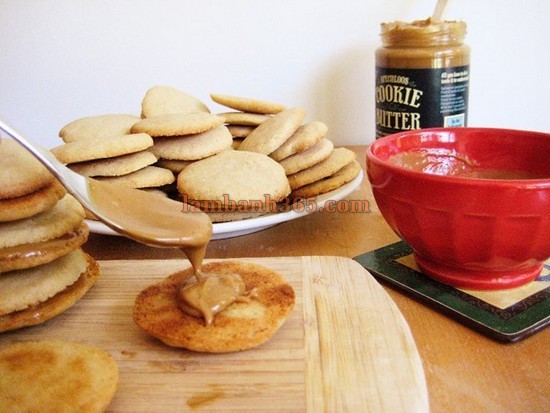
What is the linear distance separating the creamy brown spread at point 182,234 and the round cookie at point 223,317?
1 cm

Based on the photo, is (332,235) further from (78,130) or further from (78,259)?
(78,130)

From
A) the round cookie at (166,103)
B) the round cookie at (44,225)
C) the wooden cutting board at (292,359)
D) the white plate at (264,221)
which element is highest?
the round cookie at (166,103)

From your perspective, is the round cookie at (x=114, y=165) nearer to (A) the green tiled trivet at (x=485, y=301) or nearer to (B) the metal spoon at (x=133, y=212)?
(B) the metal spoon at (x=133, y=212)

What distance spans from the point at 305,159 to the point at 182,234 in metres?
0.44

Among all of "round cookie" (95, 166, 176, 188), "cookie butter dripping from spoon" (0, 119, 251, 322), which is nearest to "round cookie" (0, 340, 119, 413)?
"cookie butter dripping from spoon" (0, 119, 251, 322)

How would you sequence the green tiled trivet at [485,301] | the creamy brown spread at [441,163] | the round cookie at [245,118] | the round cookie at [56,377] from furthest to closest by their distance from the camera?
1. the round cookie at [245,118]
2. the creamy brown spread at [441,163]
3. the green tiled trivet at [485,301]
4. the round cookie at [56,377]

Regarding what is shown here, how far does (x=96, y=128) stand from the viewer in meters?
1.14

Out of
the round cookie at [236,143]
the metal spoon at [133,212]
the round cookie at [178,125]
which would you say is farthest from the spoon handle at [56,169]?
the round cookie at [236,143]

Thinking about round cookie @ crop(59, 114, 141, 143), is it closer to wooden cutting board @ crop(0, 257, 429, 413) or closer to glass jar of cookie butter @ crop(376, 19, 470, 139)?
wooden cutting board @ crop(0, 257, 429, 413)

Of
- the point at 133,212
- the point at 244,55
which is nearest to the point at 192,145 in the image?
the point at 133,212

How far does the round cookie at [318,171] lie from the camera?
1.03 metres

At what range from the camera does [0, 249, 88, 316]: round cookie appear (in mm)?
649

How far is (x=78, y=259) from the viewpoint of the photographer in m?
0.75

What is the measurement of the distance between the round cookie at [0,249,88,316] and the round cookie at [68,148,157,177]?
0.24m
